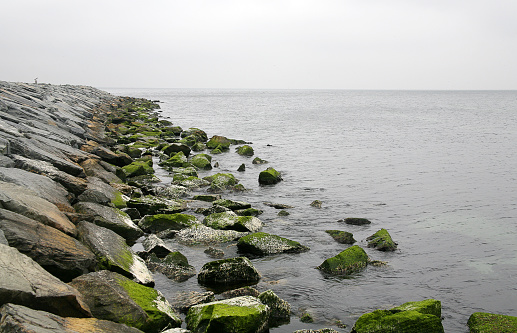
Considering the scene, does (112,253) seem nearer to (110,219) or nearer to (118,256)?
(118,256)

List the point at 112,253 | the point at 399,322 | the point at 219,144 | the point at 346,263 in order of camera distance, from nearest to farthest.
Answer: the point at 399,322 → the point at 112,253 → the point at 346,263 → the point at 219,144

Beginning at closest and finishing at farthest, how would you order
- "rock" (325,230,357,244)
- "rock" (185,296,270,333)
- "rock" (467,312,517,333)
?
"rock" (185,296,270,333), "rock" (467,312,517,333), "rock" (325,230,357,244)

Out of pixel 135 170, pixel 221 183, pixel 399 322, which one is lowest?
pixel 221 183

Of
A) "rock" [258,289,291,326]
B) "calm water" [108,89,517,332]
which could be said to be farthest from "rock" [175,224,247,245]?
"rock" [258,289,291,326]

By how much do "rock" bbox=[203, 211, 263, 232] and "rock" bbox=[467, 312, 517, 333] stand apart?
6.59 meters

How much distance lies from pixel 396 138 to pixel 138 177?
28.9 metres

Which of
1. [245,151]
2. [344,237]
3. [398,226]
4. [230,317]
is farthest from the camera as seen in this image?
[245,151]

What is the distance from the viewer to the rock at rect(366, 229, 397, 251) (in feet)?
39.1

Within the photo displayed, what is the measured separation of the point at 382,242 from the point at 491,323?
4549 millimetres

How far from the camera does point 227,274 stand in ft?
30.6

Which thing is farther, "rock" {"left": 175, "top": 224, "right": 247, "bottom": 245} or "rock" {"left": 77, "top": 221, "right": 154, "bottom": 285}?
"rock" {"left": 175, "top": 224, "right": 247, "bottom": 245}

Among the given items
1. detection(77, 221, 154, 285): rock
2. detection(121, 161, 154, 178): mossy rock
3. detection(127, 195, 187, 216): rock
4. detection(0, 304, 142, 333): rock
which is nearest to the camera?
detection(0, 304, 142, 333): rock

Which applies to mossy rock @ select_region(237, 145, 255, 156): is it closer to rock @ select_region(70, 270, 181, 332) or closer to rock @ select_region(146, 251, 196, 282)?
rock @ select_region(146, 251, 196, 282)

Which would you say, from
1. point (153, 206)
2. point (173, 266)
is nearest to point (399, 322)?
point (173, 266)
